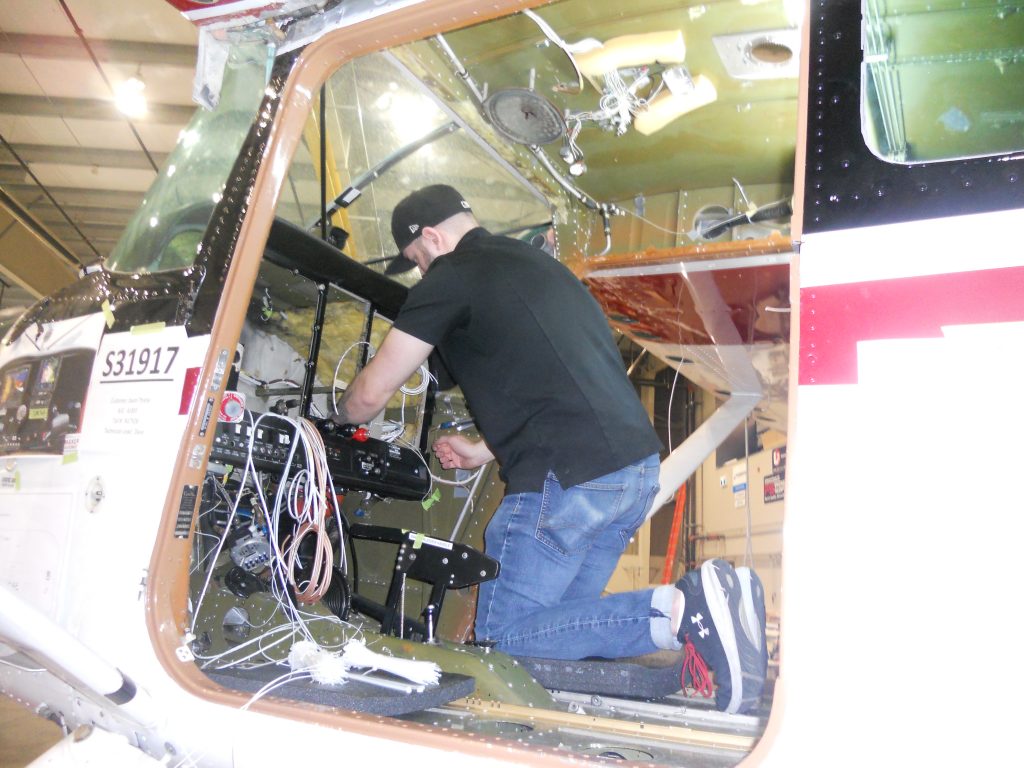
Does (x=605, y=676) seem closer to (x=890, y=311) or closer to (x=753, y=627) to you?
(x=753, y=627)

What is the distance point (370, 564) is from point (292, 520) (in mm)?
740

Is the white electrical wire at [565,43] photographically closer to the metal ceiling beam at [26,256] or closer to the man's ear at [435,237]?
the man's ear at [435,237]

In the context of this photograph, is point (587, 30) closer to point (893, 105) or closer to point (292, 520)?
point (893, 105)

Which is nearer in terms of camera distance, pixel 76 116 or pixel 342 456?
pixel 342 456

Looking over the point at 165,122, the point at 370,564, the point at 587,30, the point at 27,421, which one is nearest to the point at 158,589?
the point at 27,421

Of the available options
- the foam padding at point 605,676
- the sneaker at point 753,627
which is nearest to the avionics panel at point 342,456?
the foam padding at point 605,676

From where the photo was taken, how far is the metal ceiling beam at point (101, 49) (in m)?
7.04

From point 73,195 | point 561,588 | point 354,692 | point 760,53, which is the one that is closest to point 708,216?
point 760,53

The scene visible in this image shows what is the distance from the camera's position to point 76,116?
8242mm

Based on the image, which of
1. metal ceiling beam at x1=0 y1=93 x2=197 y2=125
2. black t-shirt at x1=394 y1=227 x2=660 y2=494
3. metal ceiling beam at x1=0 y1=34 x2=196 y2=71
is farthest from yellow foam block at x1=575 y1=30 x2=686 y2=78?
metal ceiling beam at x1=0 y1=93 x2=197 y2=125

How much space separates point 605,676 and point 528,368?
0.93 metres

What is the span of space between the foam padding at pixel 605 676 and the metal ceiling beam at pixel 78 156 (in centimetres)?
916

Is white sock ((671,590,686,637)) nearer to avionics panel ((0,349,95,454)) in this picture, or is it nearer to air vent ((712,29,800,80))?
avionics panel ((0,349,95,454))

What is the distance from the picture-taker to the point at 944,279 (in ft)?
3.56
